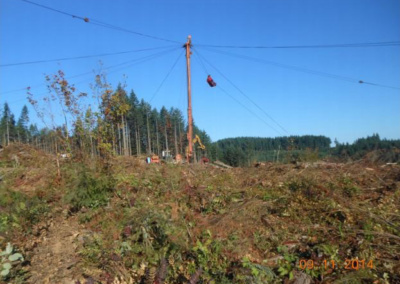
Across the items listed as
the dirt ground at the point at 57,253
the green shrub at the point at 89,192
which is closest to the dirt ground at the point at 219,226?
the dirt ground at the point at 57,253

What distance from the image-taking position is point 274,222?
13.2 ft

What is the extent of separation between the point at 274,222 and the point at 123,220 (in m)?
2.28

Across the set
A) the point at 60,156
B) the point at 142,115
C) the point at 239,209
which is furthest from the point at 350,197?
the point at 142,115

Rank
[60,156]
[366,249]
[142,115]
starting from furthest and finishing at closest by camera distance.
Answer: [142,115] → [60,156] → [366,249]

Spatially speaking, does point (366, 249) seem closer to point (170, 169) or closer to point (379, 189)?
point (379, 189)

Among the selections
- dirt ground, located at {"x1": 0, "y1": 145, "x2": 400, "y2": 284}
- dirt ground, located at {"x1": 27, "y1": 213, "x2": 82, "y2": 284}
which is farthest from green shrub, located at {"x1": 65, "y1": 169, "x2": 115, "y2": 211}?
dirt ground, located at {"x1": 27, "y1": 213, "x2": 82, "y2": 284}
